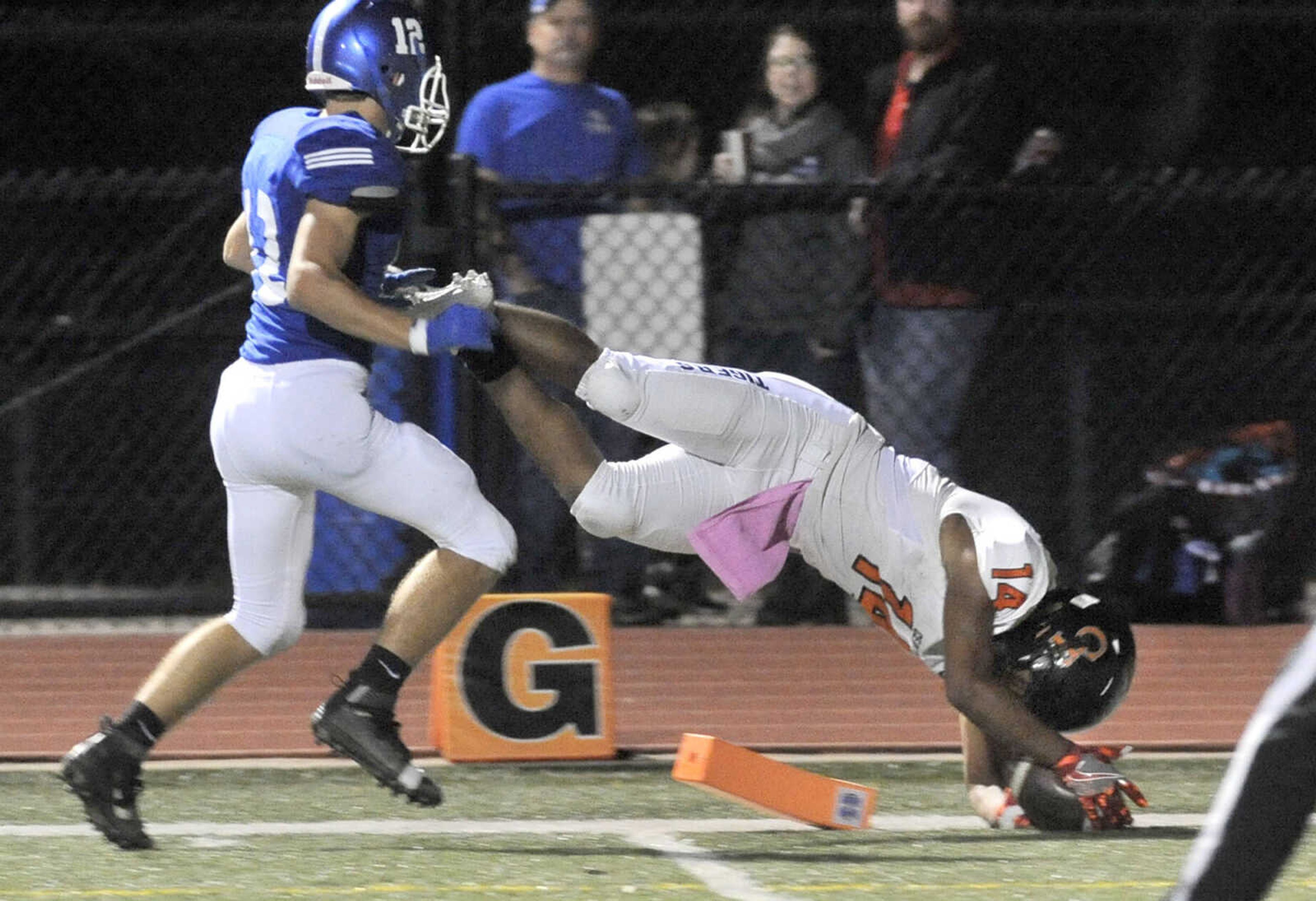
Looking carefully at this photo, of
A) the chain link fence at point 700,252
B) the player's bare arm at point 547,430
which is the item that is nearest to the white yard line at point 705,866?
the player's bare arm at point 547,430

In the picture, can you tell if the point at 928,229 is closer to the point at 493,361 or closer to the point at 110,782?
the point at 493,361

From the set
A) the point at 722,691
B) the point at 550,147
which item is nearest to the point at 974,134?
the point at 550,147

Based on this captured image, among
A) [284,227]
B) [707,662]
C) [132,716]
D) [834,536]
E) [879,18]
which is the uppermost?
[879,18]

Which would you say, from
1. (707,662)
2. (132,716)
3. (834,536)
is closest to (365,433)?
(132,716)

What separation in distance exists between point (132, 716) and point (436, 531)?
27.9 inches

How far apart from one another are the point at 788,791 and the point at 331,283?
1.43m

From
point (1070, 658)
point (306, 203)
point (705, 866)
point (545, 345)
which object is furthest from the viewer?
point (545, 345)

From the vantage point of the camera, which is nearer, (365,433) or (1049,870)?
(1049,870)

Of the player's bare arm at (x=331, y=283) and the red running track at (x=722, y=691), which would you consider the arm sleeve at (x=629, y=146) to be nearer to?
the red running track at (x=722, y=691)

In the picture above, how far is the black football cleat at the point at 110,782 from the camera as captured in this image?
4.61m

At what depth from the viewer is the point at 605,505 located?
5168mm

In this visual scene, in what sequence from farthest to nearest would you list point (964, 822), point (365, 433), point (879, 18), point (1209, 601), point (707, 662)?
point (879, 18) → point (1209, 601) → point (707, 662) → point (964, 822) → point (365, 433)

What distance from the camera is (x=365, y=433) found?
186 inches

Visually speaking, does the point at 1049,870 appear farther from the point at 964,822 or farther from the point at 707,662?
the point at 707,662
